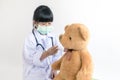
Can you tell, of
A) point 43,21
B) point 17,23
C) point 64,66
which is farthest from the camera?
point 17,23

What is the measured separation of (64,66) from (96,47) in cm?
45

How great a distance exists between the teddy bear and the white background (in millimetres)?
423

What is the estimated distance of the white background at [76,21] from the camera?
136 centimetres

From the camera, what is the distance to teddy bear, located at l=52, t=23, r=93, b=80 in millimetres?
932

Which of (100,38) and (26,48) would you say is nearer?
(26,48)

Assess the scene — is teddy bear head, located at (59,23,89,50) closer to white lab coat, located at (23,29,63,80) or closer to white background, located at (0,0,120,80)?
white lab coat, located at (23,29,63,80)

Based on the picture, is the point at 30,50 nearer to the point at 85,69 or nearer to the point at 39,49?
the point at 39,49

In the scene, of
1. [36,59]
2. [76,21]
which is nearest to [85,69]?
[36,59]

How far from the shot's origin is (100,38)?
138 cm

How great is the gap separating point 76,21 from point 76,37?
1.53 feet

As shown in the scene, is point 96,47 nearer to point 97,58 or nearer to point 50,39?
point 97,58

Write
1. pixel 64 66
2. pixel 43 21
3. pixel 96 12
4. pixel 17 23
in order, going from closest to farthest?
pixel 64 66
pixel 43 21
pixel 96 12
pixel 17 23

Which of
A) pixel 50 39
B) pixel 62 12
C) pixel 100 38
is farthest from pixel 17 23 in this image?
pixel 100 38

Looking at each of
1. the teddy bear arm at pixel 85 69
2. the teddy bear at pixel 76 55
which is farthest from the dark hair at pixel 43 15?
the teddy bear arm at pixel 85 69
